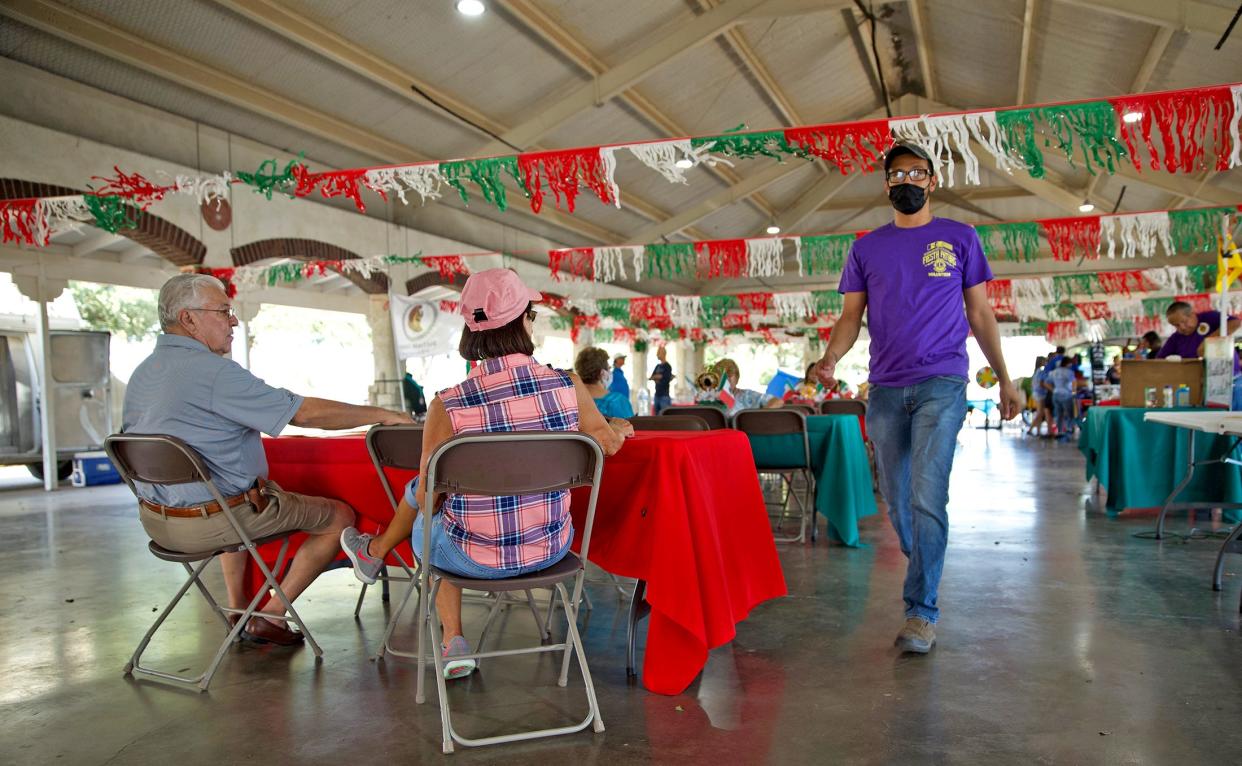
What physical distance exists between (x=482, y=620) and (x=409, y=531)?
2.36 ft

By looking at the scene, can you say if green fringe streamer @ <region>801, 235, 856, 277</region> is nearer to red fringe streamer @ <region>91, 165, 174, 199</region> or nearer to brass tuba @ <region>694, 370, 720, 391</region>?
brass tuba @ <region>694, 370, 720, 391</region>

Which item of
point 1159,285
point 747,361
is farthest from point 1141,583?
point 747,361

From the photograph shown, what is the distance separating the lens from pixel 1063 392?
13.6m

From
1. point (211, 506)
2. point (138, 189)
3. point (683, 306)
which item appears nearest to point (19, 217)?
point (138, 189)

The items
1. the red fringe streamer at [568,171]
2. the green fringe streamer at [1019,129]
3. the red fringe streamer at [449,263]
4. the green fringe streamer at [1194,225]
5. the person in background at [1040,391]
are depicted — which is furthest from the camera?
the person in background at [1040,391]

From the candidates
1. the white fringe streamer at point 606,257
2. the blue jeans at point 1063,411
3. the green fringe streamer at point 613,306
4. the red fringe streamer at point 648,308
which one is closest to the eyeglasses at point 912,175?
the white fringe streamer at point 606,257

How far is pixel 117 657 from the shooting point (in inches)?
108

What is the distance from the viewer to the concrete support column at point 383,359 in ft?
41.2

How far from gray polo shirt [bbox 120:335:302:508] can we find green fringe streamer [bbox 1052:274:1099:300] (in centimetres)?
1267

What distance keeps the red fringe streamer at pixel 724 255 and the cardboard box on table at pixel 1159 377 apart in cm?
482

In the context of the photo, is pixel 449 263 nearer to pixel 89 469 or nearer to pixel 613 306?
pixel 89 469

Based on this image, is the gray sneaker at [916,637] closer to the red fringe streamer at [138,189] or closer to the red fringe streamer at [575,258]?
the red fringe streamer at [138,189]

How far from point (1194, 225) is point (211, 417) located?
8.40 metres

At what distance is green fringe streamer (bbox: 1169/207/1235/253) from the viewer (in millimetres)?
7572
